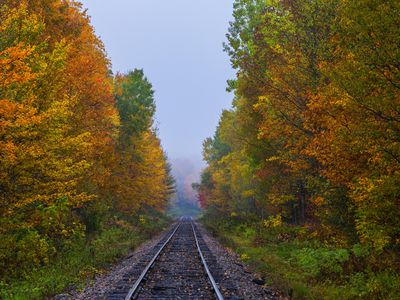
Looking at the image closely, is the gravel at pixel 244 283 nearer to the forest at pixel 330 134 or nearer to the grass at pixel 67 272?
the forest at pixel 330 134

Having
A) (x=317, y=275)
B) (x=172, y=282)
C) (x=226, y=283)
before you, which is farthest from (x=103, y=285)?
(x=317, y=275)

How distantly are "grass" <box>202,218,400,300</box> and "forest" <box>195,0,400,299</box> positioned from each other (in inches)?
1.6

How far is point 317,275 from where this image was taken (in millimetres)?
12672

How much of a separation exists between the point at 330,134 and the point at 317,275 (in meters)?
4.91

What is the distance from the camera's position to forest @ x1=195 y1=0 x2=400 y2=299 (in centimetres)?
995

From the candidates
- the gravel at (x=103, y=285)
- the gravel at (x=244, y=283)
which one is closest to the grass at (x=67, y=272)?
the gravel at (x=103, y=285)

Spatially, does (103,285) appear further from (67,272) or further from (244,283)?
(244,283)

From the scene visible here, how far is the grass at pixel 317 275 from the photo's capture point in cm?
996

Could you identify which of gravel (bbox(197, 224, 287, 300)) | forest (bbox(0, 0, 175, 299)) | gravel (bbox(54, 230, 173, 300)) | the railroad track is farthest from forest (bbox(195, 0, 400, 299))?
forest (bbox(0, 0, 175, 299))

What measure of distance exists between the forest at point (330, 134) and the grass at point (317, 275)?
0.04 m

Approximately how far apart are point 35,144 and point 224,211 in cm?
4228

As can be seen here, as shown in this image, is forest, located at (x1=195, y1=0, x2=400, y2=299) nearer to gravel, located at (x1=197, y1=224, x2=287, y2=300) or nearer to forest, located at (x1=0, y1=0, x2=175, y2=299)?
gravel, located at (x1=197, y1=224, x2=287, y2=300)

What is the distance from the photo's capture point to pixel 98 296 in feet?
34.1

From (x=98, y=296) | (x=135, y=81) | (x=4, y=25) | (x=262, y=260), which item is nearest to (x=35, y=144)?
(x=4, y=25)
